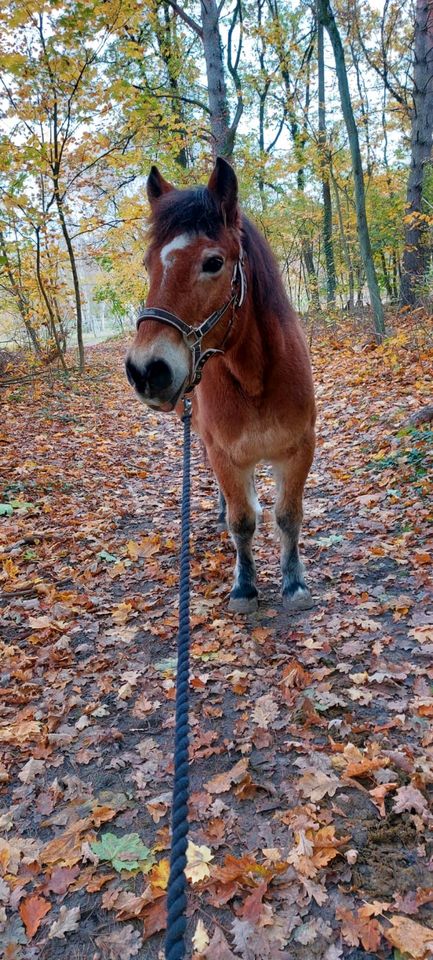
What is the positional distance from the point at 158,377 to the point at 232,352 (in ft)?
3.24

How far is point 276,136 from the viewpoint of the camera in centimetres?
2559

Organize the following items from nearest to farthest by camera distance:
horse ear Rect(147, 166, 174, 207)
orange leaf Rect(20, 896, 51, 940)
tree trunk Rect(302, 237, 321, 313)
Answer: orange leaf Rect(20, 896, 51, 940) < horse ear Rect(147, 166, 174, 207) < tree trunk Rect(302, 237, 321, 313)

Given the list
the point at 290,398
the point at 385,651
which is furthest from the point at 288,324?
the point at 385,651

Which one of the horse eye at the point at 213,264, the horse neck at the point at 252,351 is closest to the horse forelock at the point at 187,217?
the horse eye at the point at 213,264

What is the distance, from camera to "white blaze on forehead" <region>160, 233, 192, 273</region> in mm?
2504

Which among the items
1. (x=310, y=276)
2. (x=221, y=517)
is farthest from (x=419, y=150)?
(x=221, y=517)

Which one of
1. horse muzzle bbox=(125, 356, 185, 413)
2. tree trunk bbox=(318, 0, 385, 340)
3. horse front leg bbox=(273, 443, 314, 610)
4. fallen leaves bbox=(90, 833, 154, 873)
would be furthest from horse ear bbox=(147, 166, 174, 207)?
tree trunk bbox=(318, 0, 385, 340)

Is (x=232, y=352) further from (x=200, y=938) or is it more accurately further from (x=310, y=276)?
(x=310, y=276)

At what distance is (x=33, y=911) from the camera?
1.94 m

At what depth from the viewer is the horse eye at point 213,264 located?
2580mm

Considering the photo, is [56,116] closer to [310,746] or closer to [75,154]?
[75,154]

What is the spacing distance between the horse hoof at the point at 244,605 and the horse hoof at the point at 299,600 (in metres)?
0.23

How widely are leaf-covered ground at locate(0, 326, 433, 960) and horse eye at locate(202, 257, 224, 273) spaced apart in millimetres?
2285

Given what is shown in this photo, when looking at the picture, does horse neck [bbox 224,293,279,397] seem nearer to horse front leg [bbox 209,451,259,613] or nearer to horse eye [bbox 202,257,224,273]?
horse eye [bbox 202,257,224,273]
